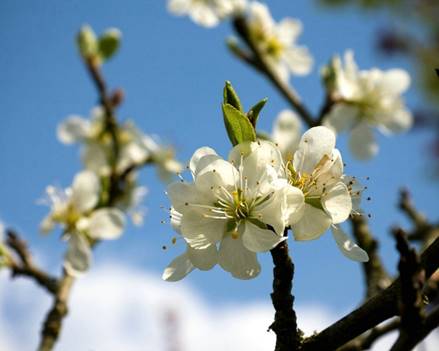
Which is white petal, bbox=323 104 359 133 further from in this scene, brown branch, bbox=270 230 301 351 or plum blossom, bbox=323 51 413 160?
brown branch, bbox=270 230 301 351

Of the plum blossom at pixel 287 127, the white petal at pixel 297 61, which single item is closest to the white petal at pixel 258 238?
the plum blossom at pixel 287 127

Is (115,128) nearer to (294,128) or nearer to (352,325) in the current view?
(294,128)

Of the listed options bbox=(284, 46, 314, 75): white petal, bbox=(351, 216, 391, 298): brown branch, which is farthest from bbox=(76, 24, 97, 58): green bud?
bbox=(351, 216, 391, 298): brown branch

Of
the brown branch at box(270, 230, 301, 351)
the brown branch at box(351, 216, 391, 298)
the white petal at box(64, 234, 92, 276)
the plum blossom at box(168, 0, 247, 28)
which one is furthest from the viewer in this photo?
the plum blossom at box(168, 0, 247, 28)

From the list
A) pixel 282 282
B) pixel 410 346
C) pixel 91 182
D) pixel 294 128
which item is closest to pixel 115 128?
pixel 91 182

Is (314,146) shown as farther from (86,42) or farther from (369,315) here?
(86,42)

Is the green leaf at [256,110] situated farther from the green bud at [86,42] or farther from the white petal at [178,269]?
the green bud at [86,42]
